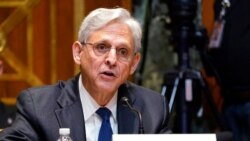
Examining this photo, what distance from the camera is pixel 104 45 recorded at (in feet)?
7.65

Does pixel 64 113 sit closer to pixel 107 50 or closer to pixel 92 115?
pixel 92 115

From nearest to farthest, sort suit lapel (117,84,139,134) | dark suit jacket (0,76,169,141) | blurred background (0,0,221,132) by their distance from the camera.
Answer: dark suit jacket (0,76,169,141)
suit lapel (117,84,139,134)
blurred background (0,0,221,132)

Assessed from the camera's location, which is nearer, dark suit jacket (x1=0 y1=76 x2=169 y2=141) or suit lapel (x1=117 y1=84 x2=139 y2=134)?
dark suit jacket (x1=0 y1=76 x2=169 y2=141)

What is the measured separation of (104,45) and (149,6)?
222 centimetres

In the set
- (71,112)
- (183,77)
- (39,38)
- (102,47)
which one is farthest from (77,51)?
(39,38)

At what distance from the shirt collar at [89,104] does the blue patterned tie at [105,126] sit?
2 cm

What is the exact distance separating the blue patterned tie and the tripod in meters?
1.47

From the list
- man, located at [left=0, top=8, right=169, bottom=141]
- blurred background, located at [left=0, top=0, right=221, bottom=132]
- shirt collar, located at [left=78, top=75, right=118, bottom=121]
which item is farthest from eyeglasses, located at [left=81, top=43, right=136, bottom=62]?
blurred background, located at [left=0, top=0, right=221, bottom=132]

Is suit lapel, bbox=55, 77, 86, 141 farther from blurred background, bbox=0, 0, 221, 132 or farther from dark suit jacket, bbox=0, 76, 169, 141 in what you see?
blurred background, bbox=0, 0, 221, 132

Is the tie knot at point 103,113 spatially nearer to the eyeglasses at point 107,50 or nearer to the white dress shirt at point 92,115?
the white dress shirt at point 92,115

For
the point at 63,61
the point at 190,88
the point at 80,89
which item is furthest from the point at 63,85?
the point at 63,61

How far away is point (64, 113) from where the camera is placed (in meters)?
2.35

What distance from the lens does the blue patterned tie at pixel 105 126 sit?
2.32 metres

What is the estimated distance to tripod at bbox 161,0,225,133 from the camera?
3826 mm
